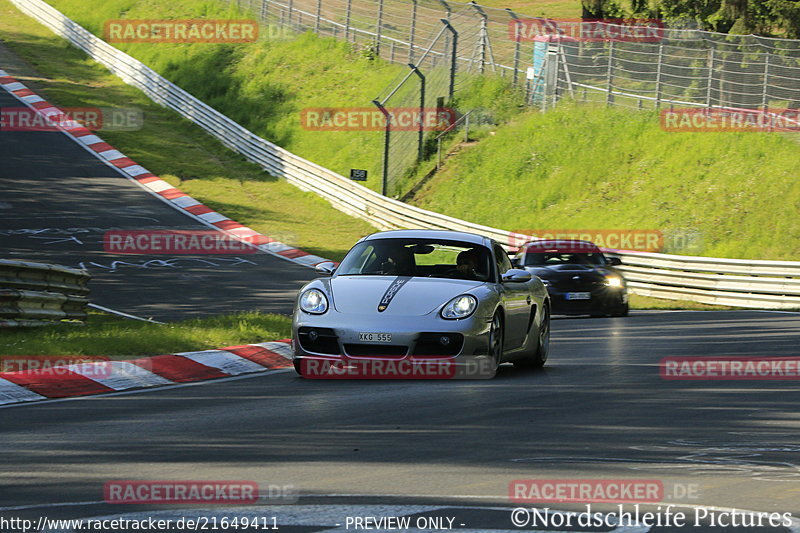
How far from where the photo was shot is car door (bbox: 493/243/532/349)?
37.7ft

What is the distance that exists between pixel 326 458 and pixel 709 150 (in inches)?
1091

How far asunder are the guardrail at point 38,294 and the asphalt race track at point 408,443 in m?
3.88

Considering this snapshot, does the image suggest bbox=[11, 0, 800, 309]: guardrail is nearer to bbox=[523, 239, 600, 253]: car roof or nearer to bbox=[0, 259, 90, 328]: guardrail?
bbox=[523, 239, 600, 253]: car roof

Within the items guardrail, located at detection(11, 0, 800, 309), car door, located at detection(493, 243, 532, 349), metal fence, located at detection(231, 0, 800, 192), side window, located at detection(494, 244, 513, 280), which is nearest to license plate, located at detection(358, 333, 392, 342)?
car door, located at detection(493, 243, 532, 349)

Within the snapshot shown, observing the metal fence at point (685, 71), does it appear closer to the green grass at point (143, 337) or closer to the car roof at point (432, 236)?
the green grass at point (143, 337)

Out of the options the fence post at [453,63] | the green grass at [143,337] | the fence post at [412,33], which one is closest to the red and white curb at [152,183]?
the fence post at [453,63]

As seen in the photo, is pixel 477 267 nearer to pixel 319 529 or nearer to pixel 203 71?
pixel 319 529

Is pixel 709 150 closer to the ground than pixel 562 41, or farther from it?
closer to the ground

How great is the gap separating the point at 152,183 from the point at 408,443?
1174 inches

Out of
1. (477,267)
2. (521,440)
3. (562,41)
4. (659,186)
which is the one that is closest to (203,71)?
(562,41)

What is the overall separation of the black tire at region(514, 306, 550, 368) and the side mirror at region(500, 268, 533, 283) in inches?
34.5

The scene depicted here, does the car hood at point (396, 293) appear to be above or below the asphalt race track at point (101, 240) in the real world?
above

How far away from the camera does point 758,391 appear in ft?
34.7

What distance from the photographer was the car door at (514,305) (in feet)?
37.7
